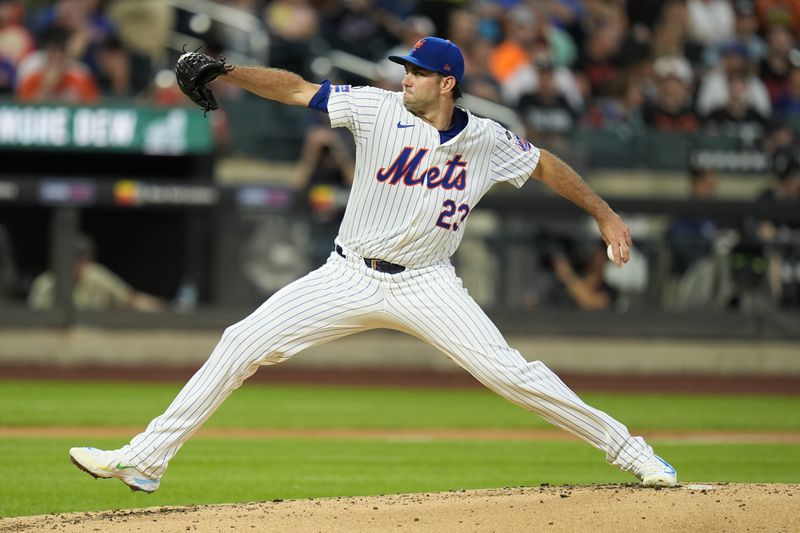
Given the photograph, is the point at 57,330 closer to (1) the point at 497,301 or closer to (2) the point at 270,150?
(2) the point at 270,150

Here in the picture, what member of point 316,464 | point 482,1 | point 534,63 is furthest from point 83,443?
point 482,1

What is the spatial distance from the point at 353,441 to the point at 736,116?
27.7 ft

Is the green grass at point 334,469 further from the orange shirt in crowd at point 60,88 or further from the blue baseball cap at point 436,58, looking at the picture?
the orange shirt in crowd at point 60,88

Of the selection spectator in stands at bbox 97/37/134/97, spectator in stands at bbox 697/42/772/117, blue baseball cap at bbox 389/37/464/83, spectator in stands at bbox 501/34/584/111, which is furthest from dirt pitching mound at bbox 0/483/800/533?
spectator in stands at bbox 697/42/772/117

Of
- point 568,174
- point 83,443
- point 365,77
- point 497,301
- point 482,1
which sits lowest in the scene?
point 83,443

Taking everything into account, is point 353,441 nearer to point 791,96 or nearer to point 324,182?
point 324,182

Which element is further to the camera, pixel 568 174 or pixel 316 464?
pixel 316 464

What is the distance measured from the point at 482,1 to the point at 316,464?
994 centimetres

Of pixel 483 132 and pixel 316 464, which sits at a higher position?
pixel 483 132

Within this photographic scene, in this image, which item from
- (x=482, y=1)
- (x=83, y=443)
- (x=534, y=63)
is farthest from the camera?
(x=482, y=1)

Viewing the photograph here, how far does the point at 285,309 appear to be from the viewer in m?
5.58

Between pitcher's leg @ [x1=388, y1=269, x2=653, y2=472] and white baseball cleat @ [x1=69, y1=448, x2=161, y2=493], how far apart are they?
1.26 metres

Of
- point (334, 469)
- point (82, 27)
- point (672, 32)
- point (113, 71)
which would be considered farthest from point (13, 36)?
point (672, 32)

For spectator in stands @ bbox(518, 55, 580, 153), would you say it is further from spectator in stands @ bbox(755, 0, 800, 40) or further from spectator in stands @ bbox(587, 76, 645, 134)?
spectator in stands @ bbox(755, 0, 800, 40)
